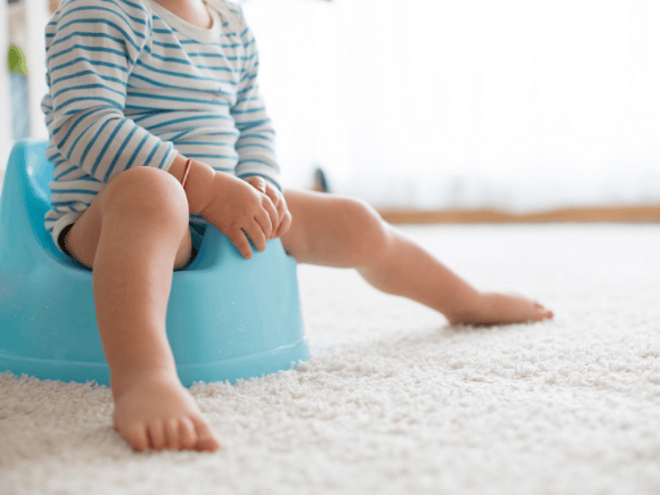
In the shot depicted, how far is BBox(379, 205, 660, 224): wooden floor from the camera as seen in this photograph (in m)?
2.15

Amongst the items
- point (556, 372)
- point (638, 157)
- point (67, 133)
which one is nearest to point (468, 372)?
point (556, 372)

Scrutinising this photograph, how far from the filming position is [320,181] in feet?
8.53

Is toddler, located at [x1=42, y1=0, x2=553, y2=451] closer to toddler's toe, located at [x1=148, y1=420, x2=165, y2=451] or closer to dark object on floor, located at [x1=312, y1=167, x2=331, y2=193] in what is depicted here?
toddler's toe, located at [x1=148, y1=420, x2=165, y2=451]

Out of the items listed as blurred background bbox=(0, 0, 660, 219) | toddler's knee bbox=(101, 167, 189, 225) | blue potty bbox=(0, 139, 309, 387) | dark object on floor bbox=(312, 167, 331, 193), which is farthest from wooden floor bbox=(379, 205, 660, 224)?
toddler's knee bbox=(101, 167, 189, 225)

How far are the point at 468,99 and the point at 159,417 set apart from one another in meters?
Result: 2.11

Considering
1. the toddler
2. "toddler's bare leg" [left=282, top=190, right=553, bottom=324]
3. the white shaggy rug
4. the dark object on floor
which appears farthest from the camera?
the dark object on floor

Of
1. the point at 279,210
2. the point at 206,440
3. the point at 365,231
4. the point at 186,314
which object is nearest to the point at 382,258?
the point at 365,231

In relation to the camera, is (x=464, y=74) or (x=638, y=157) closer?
(x=638, y=157)

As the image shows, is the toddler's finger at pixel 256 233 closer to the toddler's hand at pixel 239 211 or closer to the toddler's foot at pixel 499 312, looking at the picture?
the toddler's hand at pixel 239 211

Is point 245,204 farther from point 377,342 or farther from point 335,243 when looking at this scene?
point 377,342

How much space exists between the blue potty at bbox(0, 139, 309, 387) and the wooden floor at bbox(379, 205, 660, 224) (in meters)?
1.82

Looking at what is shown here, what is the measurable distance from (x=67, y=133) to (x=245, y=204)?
21 cm

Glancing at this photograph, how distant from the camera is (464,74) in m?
2.27

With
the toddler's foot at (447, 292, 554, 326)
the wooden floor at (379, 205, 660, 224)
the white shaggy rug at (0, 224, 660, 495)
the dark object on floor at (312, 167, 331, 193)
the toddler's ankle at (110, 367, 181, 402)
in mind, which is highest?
the toddler's ankle at (110, 367, 181, 402)
